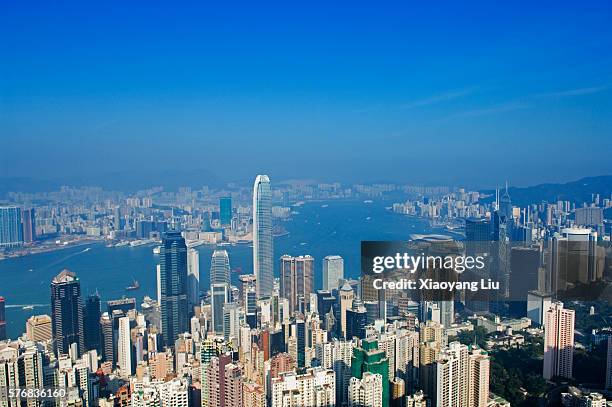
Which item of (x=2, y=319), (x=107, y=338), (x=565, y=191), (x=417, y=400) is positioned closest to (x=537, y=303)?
(x=417, y=400)

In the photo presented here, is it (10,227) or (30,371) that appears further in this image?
(10,227)

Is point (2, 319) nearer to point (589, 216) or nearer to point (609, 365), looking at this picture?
point (609, 365)

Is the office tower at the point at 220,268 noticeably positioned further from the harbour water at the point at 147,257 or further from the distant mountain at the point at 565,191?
the distant mountain at the point at 565,191

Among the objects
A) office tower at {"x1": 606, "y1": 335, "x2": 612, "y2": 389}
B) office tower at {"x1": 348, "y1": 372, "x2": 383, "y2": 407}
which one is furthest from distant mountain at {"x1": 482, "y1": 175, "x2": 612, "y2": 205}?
office tower at {"x1": 348, "y1": 372, "x2": 383, "y2": 407}

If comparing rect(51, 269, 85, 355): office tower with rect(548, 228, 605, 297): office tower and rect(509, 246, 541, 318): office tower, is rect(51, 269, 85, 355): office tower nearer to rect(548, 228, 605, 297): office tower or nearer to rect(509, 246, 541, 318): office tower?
rect(509, 246, 541, 318): office tower

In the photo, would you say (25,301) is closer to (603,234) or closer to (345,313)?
(345,313)
